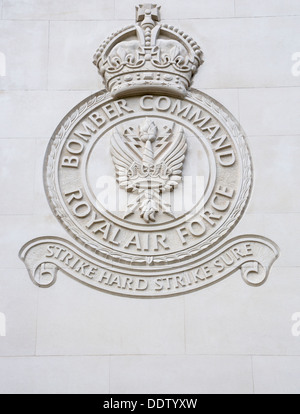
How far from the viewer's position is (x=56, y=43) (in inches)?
416

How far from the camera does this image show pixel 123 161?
9883 millimetres

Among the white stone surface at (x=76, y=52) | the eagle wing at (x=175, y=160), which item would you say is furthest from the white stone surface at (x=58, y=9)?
the eagle wing at (x=175, y=160)

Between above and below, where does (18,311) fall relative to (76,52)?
below

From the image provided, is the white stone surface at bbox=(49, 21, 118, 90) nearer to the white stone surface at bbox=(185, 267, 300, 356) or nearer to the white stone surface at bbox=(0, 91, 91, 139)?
the white stone surface at bbox=(0, 91, 91, 139)

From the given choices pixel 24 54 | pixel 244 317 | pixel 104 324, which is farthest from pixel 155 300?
pixel 24 54

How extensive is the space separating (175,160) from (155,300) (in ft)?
5.93

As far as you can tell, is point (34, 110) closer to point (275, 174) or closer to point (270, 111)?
point (270, 111)

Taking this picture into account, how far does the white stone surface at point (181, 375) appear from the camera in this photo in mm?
8859

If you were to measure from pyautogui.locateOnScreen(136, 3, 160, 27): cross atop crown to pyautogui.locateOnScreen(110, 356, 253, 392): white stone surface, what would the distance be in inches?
176

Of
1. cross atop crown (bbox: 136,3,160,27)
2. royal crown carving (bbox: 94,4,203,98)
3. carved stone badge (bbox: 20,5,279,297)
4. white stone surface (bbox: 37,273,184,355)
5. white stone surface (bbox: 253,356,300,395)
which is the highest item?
cross atop crown (bbox: 136,3,160,27)

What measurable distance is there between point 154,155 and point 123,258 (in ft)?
4.66

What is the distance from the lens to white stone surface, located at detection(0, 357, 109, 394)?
8.89 m

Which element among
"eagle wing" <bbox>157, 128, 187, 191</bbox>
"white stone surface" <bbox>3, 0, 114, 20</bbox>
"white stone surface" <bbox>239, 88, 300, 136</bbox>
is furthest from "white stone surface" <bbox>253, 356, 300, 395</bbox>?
"white stone surface" <bbox>3, 0, 114, 20</bbox>

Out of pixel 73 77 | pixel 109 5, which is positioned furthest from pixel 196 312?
pixel 109 5
